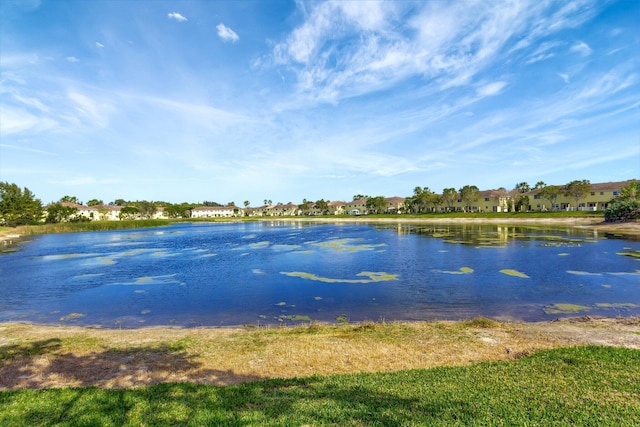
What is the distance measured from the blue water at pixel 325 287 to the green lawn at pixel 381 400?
810 cm

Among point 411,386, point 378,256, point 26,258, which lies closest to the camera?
point 411,386

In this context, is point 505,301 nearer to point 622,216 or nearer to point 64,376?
point 64,376

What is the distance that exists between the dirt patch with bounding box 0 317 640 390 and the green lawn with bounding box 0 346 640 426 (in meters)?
1.07

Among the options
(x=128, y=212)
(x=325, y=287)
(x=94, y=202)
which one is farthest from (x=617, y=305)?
(x=94, y=202)

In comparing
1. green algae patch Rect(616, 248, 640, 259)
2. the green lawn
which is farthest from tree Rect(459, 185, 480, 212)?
the green lawn

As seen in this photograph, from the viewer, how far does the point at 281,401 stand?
6.39 meters

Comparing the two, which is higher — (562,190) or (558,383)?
(562,190)

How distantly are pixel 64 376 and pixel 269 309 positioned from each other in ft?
32.9

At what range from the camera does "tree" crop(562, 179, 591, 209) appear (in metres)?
93.2

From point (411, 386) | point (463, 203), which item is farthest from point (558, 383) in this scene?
point (463, 203)

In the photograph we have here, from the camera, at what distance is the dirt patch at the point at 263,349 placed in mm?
8452

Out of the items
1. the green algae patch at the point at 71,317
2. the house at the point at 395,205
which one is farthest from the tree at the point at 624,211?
the house at the point at 395,205

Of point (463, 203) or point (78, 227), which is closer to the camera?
point (78, 227)

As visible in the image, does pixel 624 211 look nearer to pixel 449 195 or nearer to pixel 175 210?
pixel 449 195
